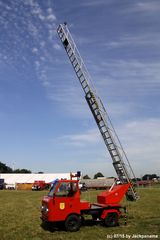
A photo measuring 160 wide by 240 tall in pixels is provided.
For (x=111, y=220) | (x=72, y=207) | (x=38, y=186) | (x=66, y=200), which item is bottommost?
(x=111, y=220)

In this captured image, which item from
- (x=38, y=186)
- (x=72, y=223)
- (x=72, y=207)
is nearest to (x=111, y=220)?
(x=72, y=223)

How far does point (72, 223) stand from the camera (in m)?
14.7

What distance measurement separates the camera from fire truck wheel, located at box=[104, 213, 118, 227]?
1545 cm

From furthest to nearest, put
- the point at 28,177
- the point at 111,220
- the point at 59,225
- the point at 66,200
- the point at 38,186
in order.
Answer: the point at 28,177 → the point at 38,186 → the point at 59,225 → the point at 111,220 → the point at 66,200

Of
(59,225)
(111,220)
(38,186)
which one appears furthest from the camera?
(38,186)

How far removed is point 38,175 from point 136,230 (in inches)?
3418

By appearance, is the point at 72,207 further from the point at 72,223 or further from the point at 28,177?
the point at 28,177

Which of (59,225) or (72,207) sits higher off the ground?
(72,207)

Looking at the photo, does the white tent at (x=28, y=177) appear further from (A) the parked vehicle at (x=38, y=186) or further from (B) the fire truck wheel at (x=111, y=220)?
(B) the fire truck wheel at (x=111, y=220)

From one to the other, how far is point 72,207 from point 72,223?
2.26ft

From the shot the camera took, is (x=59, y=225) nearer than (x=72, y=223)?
No

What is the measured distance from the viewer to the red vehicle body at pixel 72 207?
47.4ft

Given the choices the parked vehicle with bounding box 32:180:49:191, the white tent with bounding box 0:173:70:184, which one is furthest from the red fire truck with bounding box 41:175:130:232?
the white tent with bounding box 0:173:70:184

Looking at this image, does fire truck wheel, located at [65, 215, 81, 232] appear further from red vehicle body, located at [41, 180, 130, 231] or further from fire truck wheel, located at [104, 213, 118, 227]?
fire truck wheel, located at [104, 213, 118, 227]
